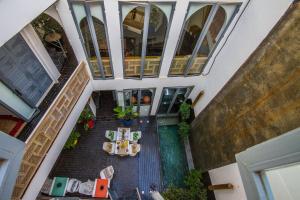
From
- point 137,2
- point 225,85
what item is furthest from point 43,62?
point 225,85

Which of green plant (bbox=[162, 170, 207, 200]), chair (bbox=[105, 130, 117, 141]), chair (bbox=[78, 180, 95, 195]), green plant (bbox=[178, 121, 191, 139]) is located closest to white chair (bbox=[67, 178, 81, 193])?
chair (bbox=[78, 180, 95, 195])

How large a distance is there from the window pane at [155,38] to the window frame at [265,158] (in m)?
4.33

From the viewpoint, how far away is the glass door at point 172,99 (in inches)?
353

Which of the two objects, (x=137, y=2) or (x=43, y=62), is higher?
(x=137, y=2)

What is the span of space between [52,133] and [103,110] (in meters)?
4.51

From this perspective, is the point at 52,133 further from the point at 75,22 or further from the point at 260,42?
the point at 260,42

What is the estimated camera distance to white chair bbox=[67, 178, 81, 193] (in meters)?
7.66

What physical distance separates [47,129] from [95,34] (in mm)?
2892

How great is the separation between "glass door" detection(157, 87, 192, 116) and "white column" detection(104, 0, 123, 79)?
7.74 ft

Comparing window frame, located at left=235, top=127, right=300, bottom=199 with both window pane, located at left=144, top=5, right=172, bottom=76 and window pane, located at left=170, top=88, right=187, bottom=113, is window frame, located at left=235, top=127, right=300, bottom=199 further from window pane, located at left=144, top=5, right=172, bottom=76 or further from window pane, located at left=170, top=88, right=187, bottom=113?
window pane, located at left=170, top=88, right=187, bottom=113

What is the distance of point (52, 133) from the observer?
18.8ft

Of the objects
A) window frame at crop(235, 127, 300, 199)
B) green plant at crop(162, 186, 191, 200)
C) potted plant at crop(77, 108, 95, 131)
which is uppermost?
potted plant at crop(77, 108, 95, 131)

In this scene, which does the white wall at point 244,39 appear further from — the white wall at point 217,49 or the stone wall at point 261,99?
the stone wall at point 261,99

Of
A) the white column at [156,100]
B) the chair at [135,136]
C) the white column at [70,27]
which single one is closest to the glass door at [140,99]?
the white column at [156,100]
